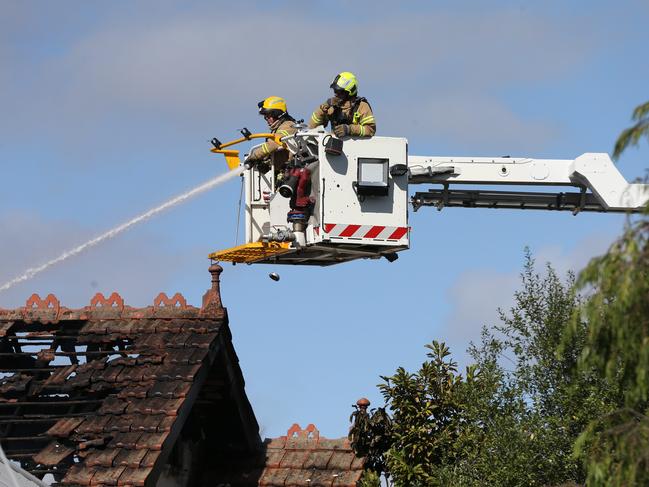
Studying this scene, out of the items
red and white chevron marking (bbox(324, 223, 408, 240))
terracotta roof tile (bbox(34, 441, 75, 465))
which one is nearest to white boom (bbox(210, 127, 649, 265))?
red and white chevron marking (bbox(324, 223, 408, 240))

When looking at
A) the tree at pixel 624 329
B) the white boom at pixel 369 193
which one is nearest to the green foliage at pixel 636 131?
Answer: the tree at pixel 624 329

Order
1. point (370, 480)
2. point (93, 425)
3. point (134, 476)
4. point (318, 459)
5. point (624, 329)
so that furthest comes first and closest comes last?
point (318, 459) → point (370, 480) → point (93, 425) → point (134, 476) → point (624, 329)

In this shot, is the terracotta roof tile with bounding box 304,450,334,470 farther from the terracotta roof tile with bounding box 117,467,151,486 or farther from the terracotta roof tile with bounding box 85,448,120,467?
the terracotta roof tile with bounding box 117,467,151,486

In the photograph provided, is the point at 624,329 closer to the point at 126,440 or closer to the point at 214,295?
the point at 126,440

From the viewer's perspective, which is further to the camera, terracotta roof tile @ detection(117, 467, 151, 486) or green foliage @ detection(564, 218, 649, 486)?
terracotta roof tile @ detection(117, 467, 151, 486)

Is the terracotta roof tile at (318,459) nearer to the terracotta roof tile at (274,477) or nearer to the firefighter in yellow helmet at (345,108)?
the terracotta roof tile at (274,477)

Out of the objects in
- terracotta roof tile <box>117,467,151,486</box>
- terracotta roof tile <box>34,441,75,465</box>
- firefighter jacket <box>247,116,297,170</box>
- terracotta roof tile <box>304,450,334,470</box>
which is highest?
firefighter jacket <box>247,116,297,170</box>

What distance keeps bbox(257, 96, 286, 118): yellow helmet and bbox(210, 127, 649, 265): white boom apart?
1110mm

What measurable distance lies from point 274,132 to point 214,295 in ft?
8.38

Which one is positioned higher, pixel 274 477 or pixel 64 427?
pixel 274 477

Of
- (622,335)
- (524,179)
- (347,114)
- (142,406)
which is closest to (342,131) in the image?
(347,114)

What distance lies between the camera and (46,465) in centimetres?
1873

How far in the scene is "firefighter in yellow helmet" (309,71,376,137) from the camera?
2055cm

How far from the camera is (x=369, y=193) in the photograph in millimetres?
20047
